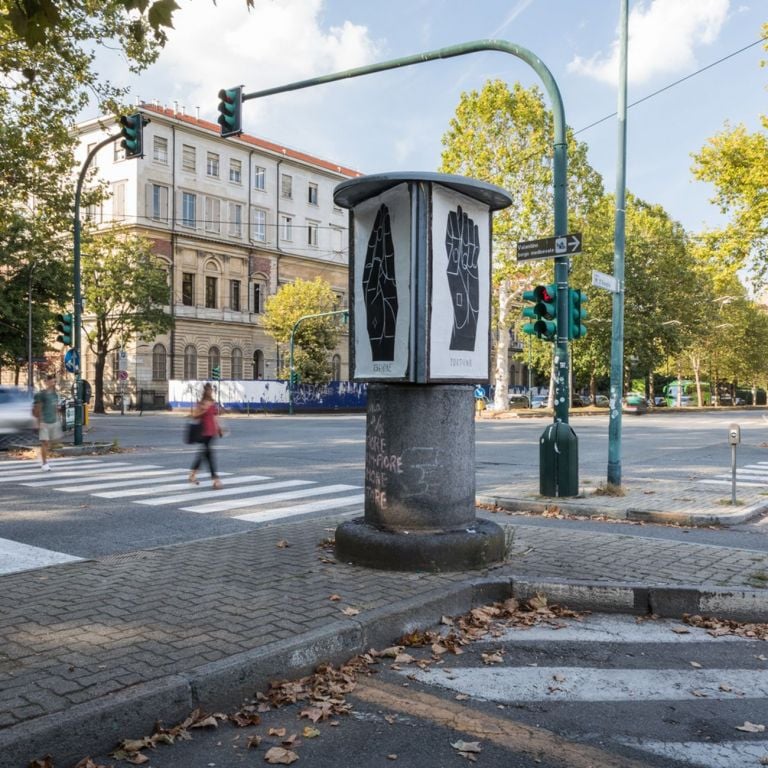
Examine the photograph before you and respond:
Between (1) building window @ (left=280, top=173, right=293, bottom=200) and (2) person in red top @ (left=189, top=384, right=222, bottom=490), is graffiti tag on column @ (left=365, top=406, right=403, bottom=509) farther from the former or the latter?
(1) building window @ (left=280, top=173, right=293, bottom=200)

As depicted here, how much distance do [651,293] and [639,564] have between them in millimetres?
46442

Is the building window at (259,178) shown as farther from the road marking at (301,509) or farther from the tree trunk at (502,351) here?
the road marking at (301,509)

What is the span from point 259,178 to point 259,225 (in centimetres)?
370

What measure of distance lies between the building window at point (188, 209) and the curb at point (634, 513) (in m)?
49.9

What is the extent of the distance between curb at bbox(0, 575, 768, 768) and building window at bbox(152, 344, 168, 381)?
50528 millimetres

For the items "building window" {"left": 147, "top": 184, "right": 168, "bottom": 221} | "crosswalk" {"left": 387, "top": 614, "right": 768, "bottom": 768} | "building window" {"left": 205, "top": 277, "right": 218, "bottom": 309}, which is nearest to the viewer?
"crosswalk" {"left": 387, "top": 614, "right": 768, "bottom": 768}

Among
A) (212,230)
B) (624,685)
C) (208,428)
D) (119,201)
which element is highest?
(119,201)

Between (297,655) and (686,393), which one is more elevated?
(686,393)

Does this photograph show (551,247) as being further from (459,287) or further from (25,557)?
(25,557)

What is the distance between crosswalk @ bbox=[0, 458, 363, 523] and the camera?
10328 millimetres

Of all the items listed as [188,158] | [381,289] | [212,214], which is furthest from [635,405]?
[381,289]

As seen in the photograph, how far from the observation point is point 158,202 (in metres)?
53.9

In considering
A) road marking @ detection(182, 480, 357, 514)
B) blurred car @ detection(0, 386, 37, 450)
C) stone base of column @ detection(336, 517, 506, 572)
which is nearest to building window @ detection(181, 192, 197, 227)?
blurred car @ detection(0, 386, 37, 450)

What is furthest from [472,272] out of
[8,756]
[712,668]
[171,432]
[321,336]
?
[321,336]
